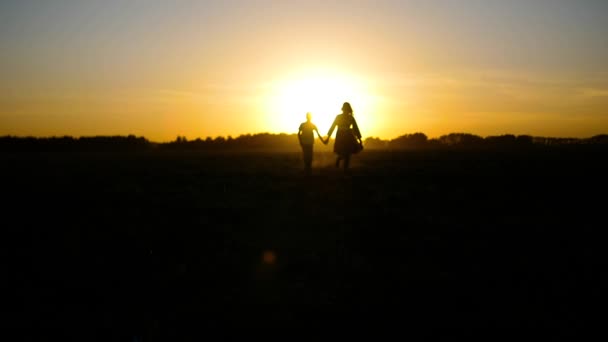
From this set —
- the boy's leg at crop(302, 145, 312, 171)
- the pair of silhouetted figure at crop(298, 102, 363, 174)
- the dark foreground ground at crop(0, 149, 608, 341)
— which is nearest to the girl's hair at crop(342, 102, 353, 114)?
the pair of silhouetted figure at crop(298, 102, 363, 174)

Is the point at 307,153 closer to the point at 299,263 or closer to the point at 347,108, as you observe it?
the point at 347,108

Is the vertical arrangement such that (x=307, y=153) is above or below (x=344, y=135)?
below

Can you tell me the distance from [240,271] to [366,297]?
63.1 inches

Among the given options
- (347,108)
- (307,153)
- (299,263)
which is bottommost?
(299,263)

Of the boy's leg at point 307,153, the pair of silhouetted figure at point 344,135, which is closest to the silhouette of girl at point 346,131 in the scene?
the pair of silhouetted figure at point 344,135

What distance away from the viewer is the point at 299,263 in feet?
20.0

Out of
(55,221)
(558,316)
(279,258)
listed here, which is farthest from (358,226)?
(55,221)

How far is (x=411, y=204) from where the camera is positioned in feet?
35.7

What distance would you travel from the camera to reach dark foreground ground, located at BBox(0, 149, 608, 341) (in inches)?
178

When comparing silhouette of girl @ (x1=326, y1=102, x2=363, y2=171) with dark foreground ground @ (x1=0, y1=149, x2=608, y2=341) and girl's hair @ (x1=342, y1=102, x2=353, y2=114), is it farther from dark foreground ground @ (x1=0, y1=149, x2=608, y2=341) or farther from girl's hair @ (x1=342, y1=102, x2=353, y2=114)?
dark foreground ground @ (x1=0, y1=149, x2=608, y2=341)

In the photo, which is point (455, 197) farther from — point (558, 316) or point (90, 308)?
point (90, 308)

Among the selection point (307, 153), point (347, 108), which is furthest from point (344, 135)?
point (307, 153)

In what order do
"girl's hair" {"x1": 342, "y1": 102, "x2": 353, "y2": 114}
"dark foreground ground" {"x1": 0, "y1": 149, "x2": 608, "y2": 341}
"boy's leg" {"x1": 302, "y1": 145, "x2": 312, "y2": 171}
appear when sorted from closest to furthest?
"dark foreground ground" {"x1": 0, "y1": 149, "x2": 608, "y2": 341}
"boy's leg" {"x1": 302, "y1": 145, "x2": 312, "y2": 171}
"girl's hair" {"x1": 342, "y1": 102, "x2": 353, "y2": 114}

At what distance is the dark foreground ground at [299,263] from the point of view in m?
4.52
